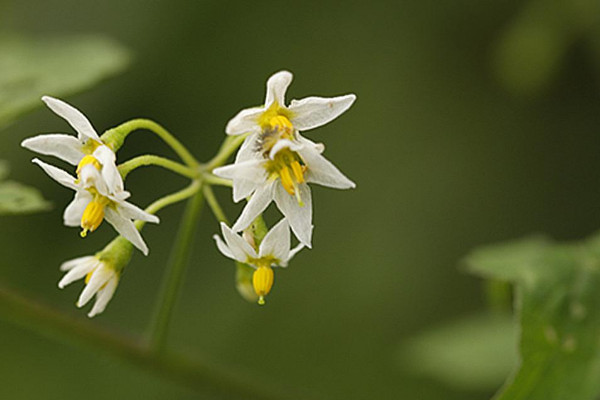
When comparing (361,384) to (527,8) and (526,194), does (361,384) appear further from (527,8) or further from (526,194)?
(527,8)

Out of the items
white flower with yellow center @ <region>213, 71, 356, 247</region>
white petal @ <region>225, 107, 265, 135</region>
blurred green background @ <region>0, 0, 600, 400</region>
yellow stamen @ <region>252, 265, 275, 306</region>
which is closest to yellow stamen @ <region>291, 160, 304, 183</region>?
white flower with yellow center @ <region>213, 71, 356, 247</region>

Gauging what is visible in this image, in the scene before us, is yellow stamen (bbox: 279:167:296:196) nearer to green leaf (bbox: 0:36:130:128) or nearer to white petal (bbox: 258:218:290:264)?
white petal (bbox: 258:218:290:264)

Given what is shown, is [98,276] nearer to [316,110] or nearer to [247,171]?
[247,171]

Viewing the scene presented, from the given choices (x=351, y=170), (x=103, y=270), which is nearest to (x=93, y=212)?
(x=103, y=270)

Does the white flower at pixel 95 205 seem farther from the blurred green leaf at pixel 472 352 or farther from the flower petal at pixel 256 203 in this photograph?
the blurred green leaf at pixel 472 352

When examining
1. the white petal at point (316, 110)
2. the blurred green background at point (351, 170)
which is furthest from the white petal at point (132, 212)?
the blurred green background at point (351, 170)
